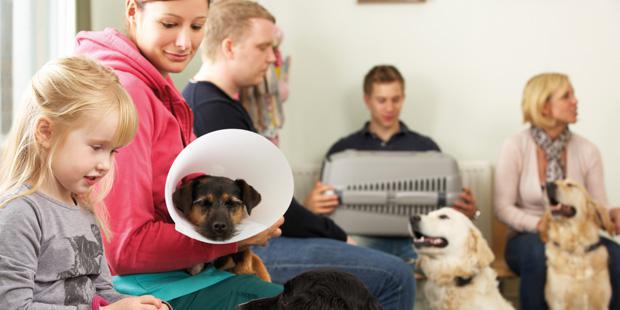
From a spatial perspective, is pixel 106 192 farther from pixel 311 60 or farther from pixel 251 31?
pixel 311 60

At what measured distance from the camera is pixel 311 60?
431cm

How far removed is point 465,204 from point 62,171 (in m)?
2.63

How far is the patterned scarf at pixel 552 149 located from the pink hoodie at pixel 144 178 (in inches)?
100

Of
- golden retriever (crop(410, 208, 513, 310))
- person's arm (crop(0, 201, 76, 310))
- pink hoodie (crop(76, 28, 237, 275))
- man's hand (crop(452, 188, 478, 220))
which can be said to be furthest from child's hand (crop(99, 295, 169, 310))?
man's hand (crop(452, 188, 478, 220))

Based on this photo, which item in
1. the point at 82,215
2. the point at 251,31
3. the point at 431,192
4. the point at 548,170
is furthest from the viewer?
the point at 548,170

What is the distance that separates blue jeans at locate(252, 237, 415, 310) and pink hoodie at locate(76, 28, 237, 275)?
25.1 inches

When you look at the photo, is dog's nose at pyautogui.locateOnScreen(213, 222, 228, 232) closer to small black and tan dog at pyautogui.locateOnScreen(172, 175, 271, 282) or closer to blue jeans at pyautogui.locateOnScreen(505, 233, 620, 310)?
small black and tan dog at pyautogui.locateOnScreen(172, 175, 271, 282)

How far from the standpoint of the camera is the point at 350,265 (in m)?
2.30

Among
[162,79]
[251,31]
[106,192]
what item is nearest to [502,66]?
[251,31]

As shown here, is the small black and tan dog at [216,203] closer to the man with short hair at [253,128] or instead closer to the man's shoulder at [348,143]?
the man with short hair at [253,128]

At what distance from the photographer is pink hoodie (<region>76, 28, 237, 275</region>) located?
5.14 ft

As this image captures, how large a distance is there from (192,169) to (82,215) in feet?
1.17

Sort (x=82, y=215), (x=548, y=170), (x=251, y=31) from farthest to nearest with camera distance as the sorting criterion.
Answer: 1. (x=548, y=170)
2. (x=251, y=31)
3. (x=82, y=215)

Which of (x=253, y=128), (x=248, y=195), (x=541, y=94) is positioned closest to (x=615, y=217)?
(x=541, y=94)
